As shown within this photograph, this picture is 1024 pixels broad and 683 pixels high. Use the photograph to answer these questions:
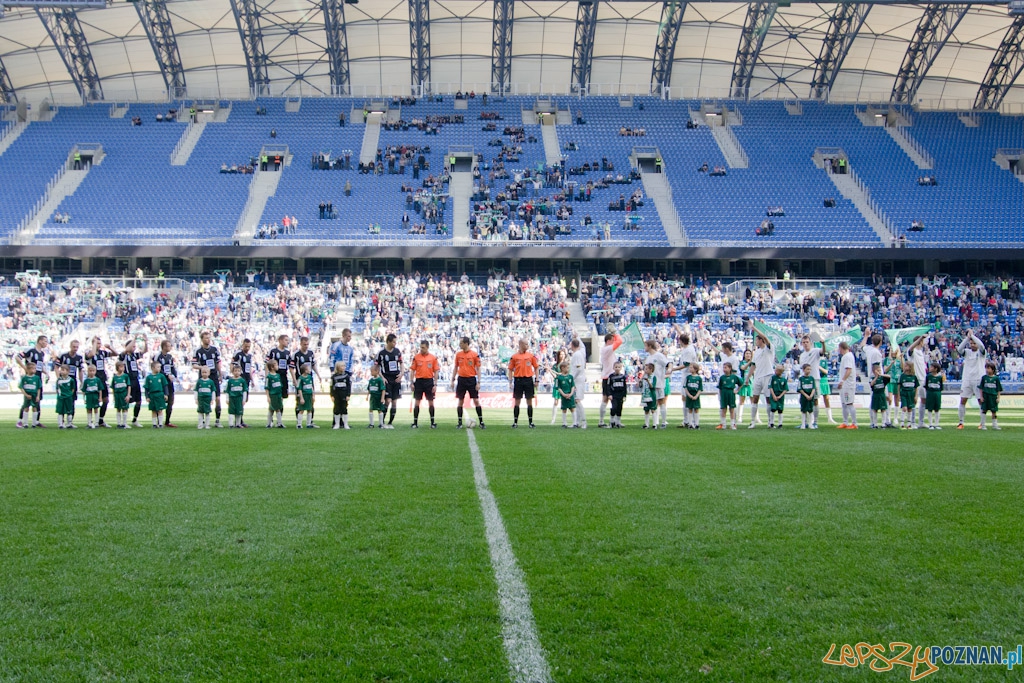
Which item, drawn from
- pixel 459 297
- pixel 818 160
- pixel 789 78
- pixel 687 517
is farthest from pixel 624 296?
pixel 687 517

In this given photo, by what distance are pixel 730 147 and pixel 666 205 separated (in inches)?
340

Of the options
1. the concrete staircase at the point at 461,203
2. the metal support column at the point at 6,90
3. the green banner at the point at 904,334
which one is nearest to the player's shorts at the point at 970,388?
the green banner at the point at 904,334

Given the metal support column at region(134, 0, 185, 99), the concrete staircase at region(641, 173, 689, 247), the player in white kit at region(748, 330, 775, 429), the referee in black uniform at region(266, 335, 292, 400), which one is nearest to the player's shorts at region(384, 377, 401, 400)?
the referee in black uniform at region(266, 335, 292, 400)

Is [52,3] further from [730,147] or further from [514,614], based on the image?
[514,614]

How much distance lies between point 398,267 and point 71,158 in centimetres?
2252

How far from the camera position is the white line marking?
11.9 ft

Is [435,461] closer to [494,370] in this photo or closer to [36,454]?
[36,454]

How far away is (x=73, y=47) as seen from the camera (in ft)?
168

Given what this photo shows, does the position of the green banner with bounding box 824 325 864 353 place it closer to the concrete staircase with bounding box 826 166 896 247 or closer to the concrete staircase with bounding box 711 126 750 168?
the concrete staircase with bounding box 826 166 896 247

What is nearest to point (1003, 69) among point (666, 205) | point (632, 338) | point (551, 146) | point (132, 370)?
point (666, 205)

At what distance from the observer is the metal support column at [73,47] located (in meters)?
47.5

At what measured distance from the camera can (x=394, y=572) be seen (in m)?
5.05

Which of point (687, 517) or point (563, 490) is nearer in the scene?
point (687, 517)

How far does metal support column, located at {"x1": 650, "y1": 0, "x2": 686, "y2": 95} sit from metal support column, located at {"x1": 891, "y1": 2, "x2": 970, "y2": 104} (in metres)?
13.6
